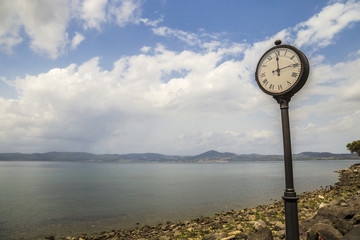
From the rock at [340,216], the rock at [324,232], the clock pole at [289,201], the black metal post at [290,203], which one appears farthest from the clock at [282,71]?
the rock at [340,216]

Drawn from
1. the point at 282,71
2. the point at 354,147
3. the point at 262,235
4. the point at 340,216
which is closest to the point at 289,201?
the point at 282,71

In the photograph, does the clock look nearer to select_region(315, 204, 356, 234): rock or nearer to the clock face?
the clock face

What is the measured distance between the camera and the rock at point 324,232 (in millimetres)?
6934

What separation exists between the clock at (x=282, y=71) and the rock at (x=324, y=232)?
4.78m

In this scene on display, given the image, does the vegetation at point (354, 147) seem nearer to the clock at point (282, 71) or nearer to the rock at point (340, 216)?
the rock at point (340, 216)

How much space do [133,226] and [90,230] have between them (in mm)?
3787

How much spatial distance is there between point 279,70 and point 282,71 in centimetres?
7

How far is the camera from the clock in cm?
512

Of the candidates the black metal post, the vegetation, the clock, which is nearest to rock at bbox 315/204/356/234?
the black metal post

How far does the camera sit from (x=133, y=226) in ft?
68.5

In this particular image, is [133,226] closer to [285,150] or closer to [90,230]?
[90,230]

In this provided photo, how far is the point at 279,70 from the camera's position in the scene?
17.9 ft

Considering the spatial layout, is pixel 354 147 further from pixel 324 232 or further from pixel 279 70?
pixel 279 70

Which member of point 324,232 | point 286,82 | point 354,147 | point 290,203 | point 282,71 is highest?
point 282,71
